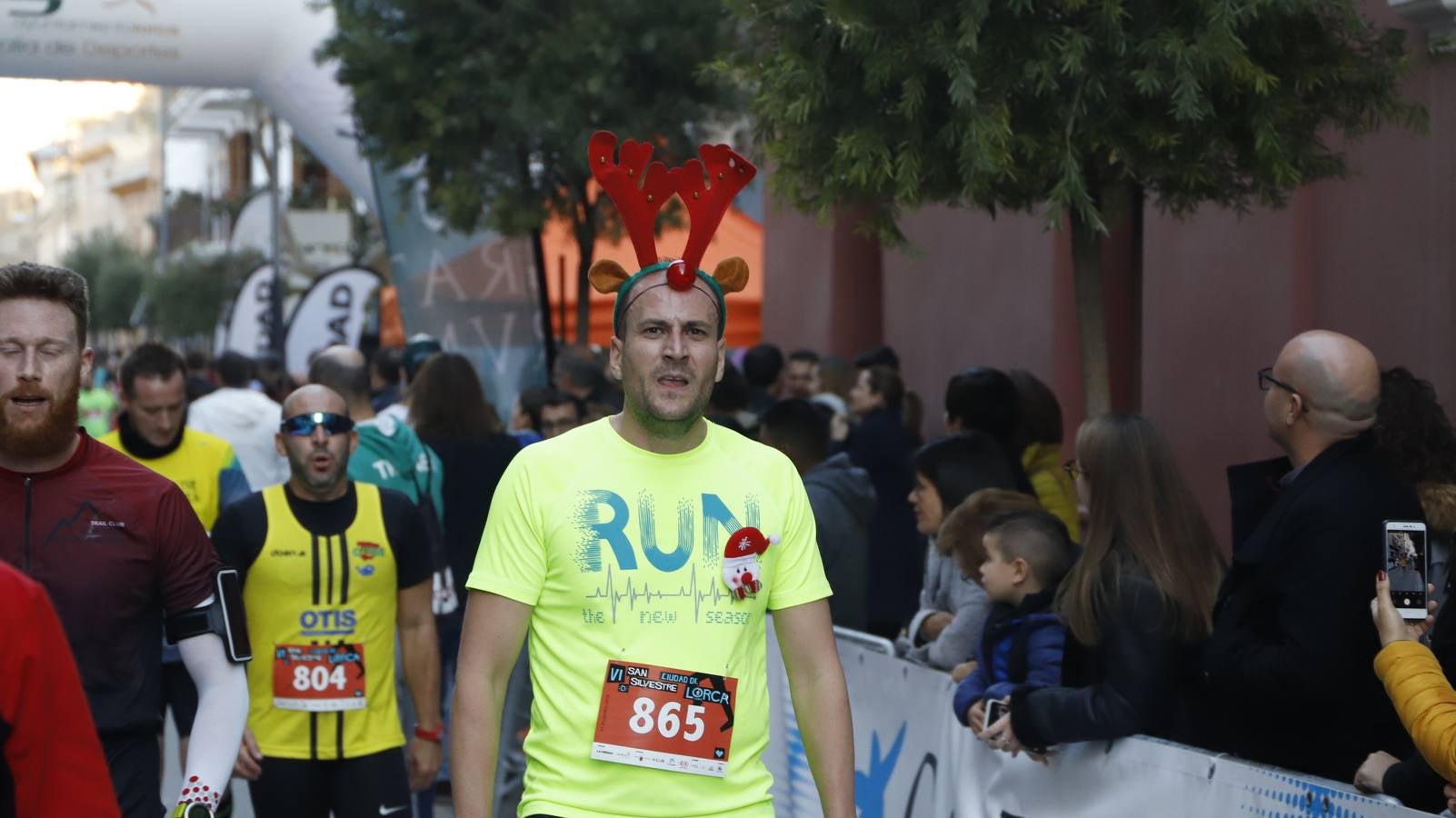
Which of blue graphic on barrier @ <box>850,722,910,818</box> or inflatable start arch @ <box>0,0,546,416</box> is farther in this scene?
inflatable start arch @ <box>0,0,546,416</box>

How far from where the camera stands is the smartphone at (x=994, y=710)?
5293 mm

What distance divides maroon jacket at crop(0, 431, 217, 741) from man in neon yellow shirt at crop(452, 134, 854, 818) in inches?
25.5

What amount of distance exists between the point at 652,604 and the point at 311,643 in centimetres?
251

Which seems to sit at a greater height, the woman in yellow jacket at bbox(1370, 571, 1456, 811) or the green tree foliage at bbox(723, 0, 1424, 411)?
the green tree foliage at bbox(723, 0, 1424, 411)

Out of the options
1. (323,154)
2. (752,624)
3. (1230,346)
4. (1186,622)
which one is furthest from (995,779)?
(323,154)

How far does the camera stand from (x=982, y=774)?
18.5 ft

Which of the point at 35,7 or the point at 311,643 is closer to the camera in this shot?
the point at 311,643

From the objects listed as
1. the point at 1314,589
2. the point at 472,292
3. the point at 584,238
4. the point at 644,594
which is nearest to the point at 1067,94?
the point at 1314,589

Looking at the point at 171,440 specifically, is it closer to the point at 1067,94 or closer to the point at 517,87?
the point at 1067,94

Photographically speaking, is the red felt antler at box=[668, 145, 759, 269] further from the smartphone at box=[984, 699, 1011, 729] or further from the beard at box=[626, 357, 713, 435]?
the smartphone at box=[984, 699, 1011, 729]

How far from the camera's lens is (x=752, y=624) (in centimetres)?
370

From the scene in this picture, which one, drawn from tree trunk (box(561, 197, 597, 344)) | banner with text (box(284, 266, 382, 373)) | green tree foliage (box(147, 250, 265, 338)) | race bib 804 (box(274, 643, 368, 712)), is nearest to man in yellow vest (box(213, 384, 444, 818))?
race bib 804 (box(274, 643, 368, 712))

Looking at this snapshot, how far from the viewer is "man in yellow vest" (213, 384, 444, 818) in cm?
579

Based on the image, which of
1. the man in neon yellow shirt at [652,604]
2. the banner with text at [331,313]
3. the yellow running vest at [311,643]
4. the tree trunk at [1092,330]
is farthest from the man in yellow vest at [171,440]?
the banner with text at [331,313]
